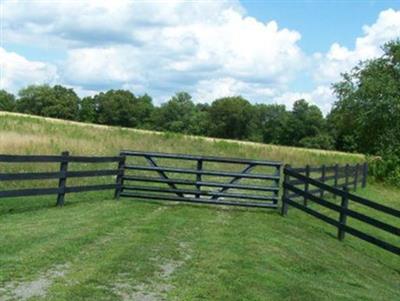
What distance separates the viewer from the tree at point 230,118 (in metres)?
129

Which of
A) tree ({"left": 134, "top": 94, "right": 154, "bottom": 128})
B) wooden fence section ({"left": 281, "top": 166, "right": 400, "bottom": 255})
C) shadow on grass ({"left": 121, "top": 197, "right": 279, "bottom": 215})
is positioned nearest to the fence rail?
shadow on grass ({"left": 121, "top": 197, "right": 279, "bottom": 215})

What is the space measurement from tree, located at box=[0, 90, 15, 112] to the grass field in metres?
Result: 118

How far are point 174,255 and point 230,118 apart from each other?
120 meters

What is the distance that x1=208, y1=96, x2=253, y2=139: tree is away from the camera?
422 ft

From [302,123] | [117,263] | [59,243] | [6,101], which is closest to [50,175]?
[59,243]

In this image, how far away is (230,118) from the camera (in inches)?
5089

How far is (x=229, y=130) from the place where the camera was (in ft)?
429

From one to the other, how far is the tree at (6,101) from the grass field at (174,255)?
118 metres

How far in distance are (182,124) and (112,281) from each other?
122m

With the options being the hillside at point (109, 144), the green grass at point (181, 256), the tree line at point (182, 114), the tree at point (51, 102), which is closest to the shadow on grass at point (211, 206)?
the green grass at point (181, 256)

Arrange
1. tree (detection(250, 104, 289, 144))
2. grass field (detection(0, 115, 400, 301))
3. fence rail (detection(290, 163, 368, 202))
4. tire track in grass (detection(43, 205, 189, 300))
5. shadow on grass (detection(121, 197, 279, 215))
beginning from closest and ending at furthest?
1. tire track in grass (detection(43, 205, 189, 300))
2. grass field (detection(0, 115, 400, 301))
3. shadow on grass (detection(121, 197, 279, 215))
4. fence rail (detection(290, 163, 368, 202))
5. tree (detection(250, 104, 289, 144))

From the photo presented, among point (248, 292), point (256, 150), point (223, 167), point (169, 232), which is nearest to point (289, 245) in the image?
point (169, 232)

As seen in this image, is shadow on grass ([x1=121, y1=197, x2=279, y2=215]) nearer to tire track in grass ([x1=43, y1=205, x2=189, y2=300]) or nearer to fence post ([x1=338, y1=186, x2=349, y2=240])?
fence post ([x1=338, y1=186, x2=349, y2=240])

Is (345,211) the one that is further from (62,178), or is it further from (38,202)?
(38,202)
